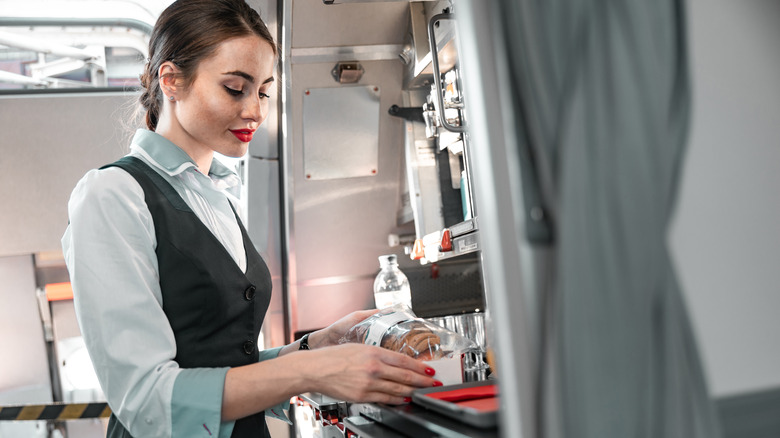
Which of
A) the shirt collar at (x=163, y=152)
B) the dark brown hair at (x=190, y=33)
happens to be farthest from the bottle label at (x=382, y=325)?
the dark brown hair at (x=190, y=33)

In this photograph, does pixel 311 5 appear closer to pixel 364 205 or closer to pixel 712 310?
pixel 364 205

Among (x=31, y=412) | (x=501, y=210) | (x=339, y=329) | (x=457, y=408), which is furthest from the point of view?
(x=31, y=412)

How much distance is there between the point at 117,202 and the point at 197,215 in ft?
0.71

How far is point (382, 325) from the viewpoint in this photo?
147 centimetres

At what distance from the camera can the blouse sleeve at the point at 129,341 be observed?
43.6 inches

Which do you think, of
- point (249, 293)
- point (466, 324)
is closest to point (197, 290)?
point (249, 293)

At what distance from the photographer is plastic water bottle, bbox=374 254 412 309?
2811mm

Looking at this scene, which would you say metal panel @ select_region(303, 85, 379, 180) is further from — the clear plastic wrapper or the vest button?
the vest button

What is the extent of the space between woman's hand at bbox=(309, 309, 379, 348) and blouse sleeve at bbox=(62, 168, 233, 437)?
505 mm

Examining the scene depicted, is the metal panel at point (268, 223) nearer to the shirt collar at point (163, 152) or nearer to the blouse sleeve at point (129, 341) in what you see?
the shirt collar at point (163, 152)

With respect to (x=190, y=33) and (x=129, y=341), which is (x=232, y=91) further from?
(x=129, y=341)

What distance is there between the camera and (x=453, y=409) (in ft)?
3.15

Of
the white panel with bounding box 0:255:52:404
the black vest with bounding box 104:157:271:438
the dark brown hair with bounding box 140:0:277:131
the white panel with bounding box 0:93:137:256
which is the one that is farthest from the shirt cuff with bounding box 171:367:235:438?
the white panel with bounding box 0:255:52:404

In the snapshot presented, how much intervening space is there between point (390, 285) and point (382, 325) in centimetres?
142
